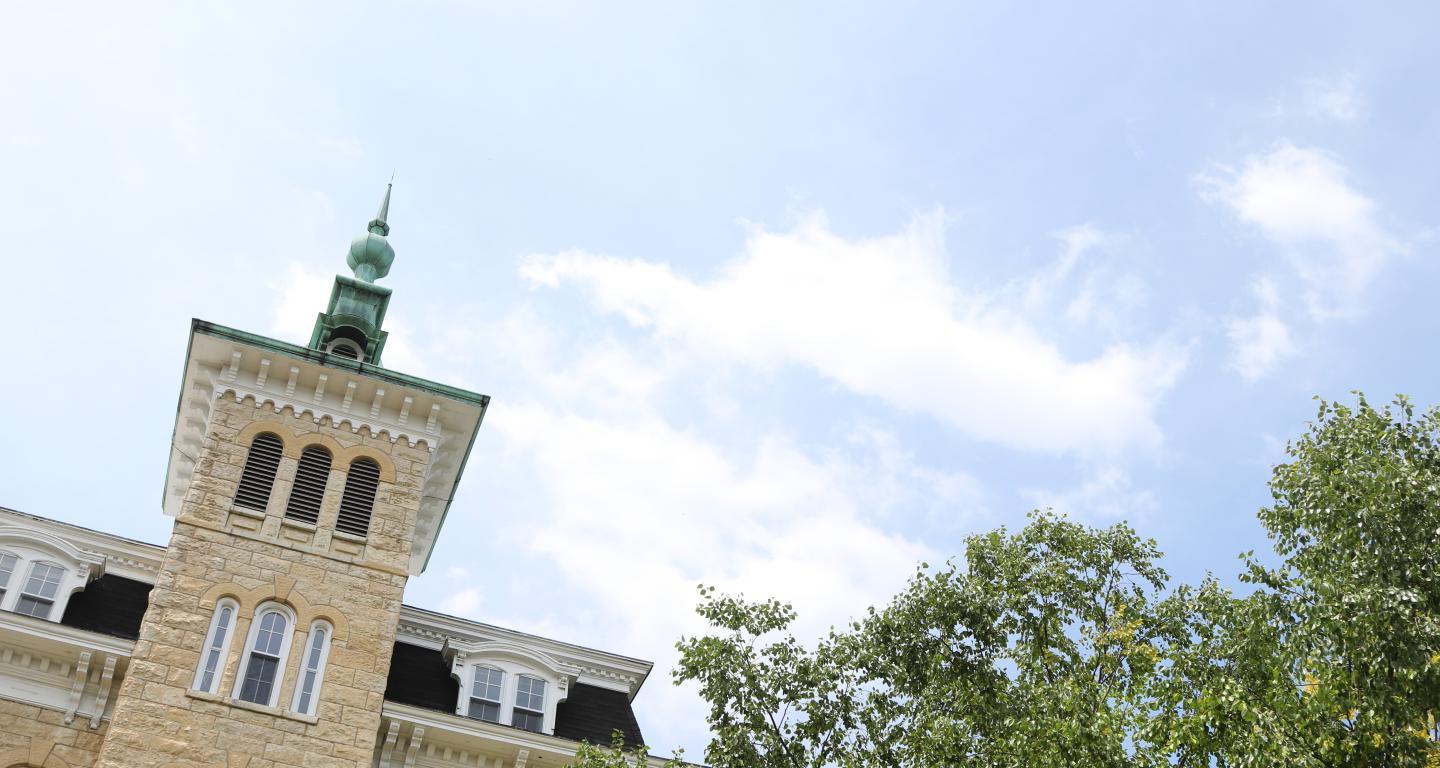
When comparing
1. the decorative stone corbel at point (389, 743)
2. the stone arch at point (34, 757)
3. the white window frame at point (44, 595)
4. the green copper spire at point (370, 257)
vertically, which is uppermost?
the green copper spire at point (370, 257)

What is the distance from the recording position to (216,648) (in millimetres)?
24219

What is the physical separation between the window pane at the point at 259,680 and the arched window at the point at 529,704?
4.70 metres

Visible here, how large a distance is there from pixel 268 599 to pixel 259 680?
64.7 inches

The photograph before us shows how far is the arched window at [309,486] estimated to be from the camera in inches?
1050

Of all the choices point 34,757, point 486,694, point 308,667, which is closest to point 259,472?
point 308,667

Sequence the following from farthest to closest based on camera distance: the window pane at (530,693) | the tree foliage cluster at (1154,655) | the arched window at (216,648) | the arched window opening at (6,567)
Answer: the window pane at (530,693) → the arched window opening at (6,567) → the arched window at (216,648) → the tree foliage cluster at (1154,655)

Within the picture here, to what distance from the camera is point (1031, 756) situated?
1758 centimetres

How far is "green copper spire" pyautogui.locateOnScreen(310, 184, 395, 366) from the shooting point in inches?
1226

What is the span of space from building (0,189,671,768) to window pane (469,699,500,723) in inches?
2.5

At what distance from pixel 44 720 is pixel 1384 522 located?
861 inches

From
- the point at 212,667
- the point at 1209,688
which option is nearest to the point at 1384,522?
the point at 1209,688

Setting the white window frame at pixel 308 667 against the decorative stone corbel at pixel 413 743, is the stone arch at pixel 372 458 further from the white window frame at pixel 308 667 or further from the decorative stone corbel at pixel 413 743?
the decorative stone corbel at pixel 413 743

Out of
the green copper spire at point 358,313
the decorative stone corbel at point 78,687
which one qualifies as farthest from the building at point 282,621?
the green copper spire at point 358,313

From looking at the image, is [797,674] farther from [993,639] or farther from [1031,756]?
[1031,756]
